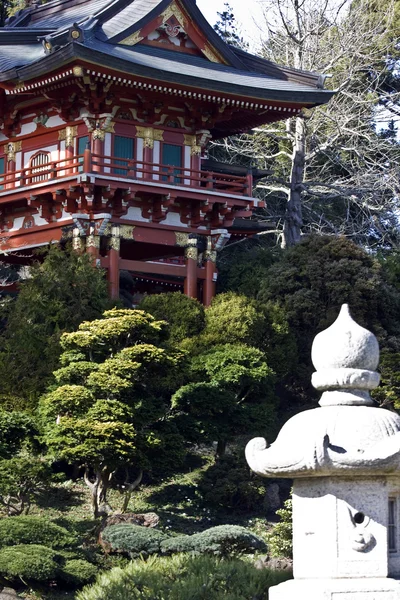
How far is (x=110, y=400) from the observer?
22969 mm

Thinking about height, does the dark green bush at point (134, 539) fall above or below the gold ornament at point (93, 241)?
below

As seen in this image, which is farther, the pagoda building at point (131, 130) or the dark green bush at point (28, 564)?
the pagoda building at point (131, 130)

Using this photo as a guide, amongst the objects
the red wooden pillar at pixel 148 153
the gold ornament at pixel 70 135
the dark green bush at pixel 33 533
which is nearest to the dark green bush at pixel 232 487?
the dark green bush at pixel 33 533

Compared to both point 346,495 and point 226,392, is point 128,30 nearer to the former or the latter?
point 226,392

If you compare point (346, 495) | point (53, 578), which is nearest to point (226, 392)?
point (53, 578)

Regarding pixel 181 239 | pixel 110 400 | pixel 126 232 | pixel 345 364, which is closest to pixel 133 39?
pixel 126 232

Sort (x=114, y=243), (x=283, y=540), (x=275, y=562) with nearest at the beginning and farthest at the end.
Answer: (x=275, y=562) → (x=283, y=540) → (x=114, y=243)

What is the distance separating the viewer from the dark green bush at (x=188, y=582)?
12406mm

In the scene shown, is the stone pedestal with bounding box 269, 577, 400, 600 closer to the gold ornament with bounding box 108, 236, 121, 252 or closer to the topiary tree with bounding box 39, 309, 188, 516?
the topiary tree with bounding box 39, 309, 188, 516

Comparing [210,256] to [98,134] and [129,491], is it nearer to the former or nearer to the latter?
[98,134]

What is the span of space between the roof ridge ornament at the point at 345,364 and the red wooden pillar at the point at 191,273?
2153 centimetres

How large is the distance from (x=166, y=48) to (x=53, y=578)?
1771cm

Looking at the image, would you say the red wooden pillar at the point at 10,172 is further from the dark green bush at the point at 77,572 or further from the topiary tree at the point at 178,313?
the dark green bush at the point at 77,572

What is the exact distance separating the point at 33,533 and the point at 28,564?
3.98 feet
